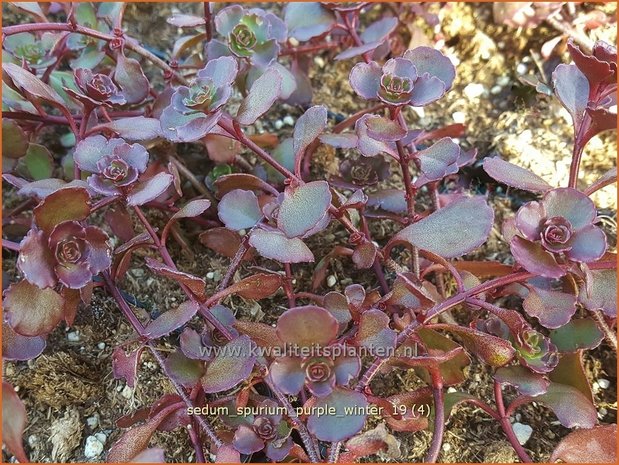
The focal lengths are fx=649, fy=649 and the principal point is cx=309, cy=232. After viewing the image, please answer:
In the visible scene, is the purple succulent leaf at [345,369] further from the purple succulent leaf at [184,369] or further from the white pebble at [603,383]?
the white pebble at [603,383]

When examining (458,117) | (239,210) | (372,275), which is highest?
(239,210)

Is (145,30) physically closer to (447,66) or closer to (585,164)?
(447,66)

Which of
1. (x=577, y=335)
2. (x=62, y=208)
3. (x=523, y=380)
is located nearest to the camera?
(x=62, y=208)

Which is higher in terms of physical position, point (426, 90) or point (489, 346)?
point (426, 90)

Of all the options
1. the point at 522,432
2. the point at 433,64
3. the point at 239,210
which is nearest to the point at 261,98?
the point at 239,210

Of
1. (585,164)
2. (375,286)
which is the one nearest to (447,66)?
(375,286)

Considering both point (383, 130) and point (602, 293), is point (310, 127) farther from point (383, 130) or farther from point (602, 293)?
point (602, 293)

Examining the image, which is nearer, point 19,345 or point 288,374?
point 288,374
